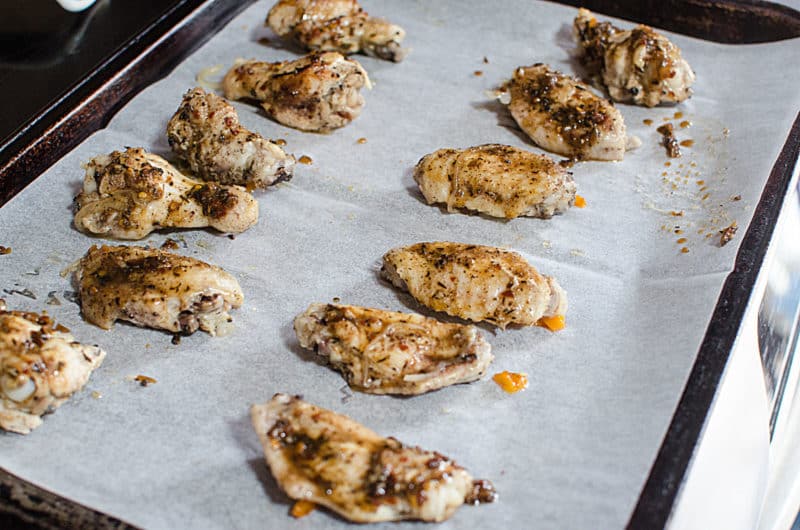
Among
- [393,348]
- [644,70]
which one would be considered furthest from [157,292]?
[644,70]

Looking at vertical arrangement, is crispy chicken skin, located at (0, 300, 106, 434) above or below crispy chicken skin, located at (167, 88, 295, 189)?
below

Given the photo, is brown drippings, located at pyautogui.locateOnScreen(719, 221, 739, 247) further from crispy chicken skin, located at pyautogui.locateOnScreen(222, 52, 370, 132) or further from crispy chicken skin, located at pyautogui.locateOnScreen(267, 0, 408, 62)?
crispy chicken skin, located at pyautogui.locateOnScreen(267, 0, 408, 62)

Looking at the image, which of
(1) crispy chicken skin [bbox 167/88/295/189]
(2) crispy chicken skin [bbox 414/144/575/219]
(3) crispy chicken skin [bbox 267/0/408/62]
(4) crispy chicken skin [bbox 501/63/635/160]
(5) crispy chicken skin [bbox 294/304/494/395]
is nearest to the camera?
(5) crispy chicken skin [bbox 294/304/494/395]

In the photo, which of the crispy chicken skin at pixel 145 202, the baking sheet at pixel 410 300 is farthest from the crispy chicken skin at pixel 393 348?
the crispy chicken skin at pixel 145 202

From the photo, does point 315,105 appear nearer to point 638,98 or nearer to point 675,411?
point 638,98

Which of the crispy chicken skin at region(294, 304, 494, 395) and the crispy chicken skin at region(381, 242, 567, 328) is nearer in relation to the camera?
the crispy chicken skin at region(294, 304, 494, 395)

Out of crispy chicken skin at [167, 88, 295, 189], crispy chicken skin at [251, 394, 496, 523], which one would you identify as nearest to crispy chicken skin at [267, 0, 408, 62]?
crispy chicken skin at [167, 88, 295, 189]

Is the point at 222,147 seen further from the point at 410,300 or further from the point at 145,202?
the point at 410,300

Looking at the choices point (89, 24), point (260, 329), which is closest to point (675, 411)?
point (260, 329)
